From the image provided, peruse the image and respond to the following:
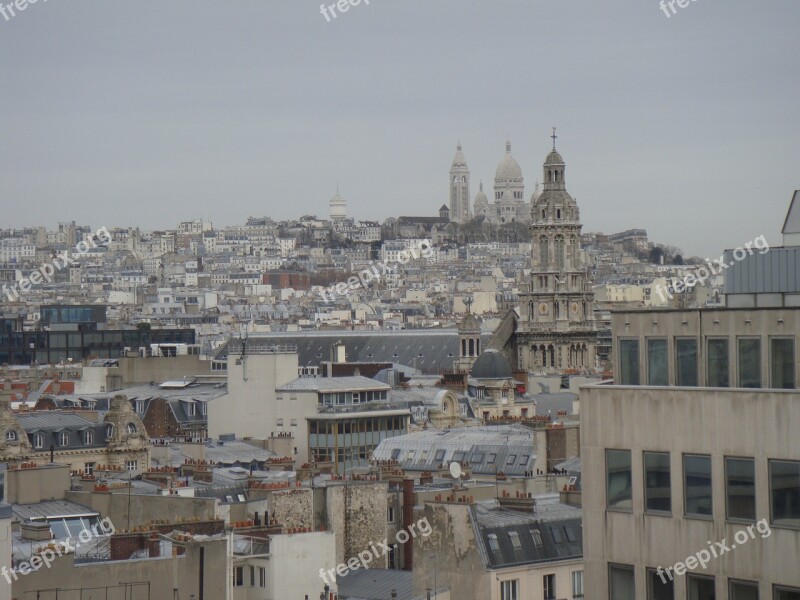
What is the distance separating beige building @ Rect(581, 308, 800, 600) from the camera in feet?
60.5

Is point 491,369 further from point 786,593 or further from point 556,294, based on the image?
point 786,593

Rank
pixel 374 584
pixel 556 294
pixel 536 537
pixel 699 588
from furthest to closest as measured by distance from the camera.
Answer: pixel 556 294 < pixel 374 584 < pixel 536 537 < pixel 699 588

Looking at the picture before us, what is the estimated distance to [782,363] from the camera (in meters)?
18.8

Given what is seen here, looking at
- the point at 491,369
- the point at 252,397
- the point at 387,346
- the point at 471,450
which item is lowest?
the point at 471,450

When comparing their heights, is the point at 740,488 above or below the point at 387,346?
below

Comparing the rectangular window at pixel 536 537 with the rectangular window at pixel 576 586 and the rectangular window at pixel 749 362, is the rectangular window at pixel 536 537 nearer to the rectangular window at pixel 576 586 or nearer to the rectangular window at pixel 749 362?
the rectangular window at pixel 576 586

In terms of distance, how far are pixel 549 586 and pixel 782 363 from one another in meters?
10.8

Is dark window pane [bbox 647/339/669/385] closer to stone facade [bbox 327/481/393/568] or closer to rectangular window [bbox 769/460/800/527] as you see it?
rectangular window [bbox 769/460/800/527]

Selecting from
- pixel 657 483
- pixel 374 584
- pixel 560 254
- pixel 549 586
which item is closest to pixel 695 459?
pixel 657 483

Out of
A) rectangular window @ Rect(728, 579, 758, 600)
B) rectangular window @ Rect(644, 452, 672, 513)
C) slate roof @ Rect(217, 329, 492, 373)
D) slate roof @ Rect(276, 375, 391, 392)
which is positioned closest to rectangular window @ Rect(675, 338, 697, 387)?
rectangular window @ Rect(644, 452, 672, 513)

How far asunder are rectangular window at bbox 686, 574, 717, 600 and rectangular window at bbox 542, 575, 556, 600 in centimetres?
1009

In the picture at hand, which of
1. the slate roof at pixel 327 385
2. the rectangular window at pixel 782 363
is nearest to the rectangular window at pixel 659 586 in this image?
the rectangular window at pixel 782 363

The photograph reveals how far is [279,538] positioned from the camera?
94.1 ft

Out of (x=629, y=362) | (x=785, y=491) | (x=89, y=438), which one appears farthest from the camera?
(x=89, y=438)
